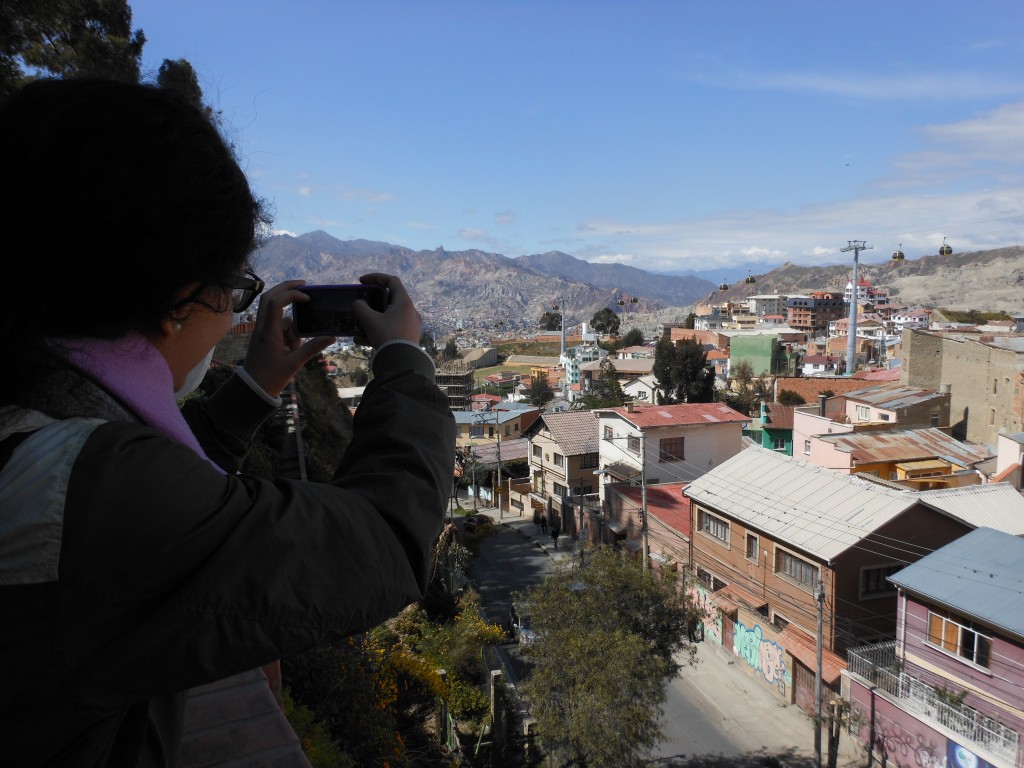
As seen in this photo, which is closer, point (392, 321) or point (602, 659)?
point (392, 321)

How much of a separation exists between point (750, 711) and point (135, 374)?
45.5ft

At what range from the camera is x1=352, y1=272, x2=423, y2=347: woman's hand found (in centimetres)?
109

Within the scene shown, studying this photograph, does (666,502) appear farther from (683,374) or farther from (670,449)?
(683,374)

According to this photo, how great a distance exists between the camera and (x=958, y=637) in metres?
9.98

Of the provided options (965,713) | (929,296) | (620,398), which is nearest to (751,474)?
(965,713)

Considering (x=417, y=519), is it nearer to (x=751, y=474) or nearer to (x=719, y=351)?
(x=751, y=474)

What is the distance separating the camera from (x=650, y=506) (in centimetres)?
1973

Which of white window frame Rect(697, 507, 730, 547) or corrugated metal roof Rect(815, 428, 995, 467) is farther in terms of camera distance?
corrugated metal roof Rect(815, 428, 995, 467)

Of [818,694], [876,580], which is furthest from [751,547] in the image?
[818,694]

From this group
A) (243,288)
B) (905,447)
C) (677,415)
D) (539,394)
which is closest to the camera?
(243,288)

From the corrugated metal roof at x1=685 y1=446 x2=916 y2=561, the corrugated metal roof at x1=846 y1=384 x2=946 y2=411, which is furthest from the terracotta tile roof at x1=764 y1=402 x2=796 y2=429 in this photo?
the corrugated metal roof at x1=685 y1=446 x2=916 y2=561

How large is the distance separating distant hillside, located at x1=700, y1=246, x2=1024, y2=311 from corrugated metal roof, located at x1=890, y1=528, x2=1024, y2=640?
108m

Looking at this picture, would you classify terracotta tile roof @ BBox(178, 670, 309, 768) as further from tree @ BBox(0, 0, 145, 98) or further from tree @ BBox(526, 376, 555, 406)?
tree @ BBox(526, 376, 555, 406)

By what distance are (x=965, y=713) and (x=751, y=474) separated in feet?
22.5
